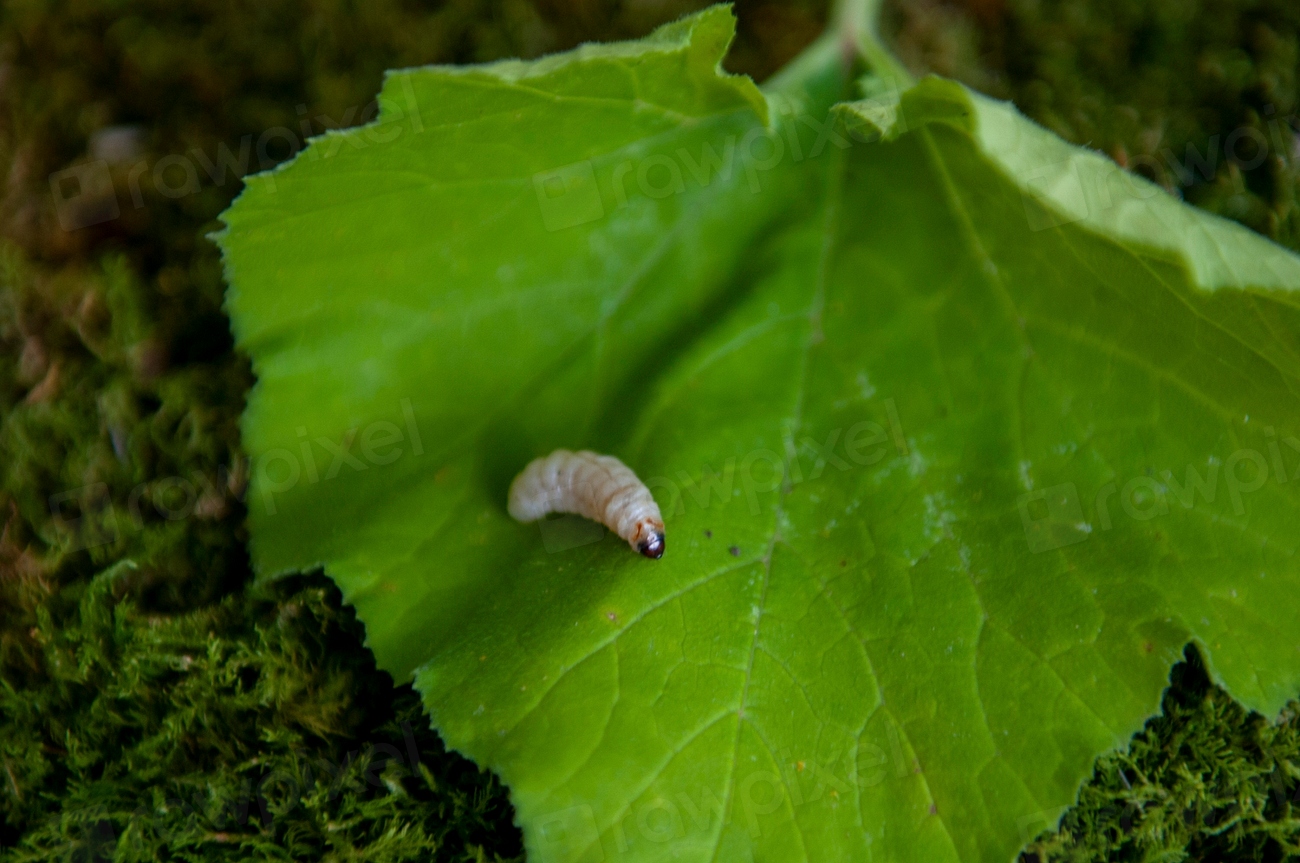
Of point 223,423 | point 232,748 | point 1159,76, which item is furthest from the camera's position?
point 1159,76

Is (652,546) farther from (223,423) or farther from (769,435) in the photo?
(223,423)

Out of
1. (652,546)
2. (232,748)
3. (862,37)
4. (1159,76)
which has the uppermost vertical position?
(862,37)

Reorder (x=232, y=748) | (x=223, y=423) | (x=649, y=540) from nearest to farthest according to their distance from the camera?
(x=649, y=540) < (x=232, y=748) < (x=223, y=423)

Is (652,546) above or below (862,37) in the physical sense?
below

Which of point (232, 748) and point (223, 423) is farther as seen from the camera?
point (223, 423)

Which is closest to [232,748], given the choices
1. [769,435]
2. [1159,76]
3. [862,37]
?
[769,435]

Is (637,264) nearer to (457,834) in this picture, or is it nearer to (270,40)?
(457,834)

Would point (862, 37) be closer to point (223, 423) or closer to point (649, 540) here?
point (649, 540)

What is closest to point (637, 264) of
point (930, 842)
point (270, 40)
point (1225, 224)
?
point (1225, 224)

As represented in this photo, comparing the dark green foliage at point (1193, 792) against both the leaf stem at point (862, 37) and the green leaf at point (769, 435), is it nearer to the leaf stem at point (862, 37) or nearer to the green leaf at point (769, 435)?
the green leaf at point (769, 435)
